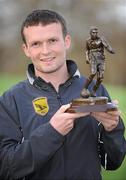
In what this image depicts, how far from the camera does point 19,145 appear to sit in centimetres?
214

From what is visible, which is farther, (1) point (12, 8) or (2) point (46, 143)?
(1) point (12, 8)

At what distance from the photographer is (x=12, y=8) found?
3.72 m

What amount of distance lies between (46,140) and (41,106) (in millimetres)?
189

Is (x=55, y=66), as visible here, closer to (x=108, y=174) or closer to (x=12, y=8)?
(x=12, y=8)

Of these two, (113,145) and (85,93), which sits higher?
(85,93)

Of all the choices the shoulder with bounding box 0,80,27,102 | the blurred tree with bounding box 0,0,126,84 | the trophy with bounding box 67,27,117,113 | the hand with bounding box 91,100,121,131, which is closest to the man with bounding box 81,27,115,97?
the trophy with bounding box 67,27,117,113

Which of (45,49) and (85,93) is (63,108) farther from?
(45,49)

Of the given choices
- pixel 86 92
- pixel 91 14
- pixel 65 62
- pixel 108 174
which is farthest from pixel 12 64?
pixel 86 92

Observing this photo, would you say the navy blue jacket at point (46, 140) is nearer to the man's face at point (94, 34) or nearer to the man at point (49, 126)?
the man at point (49, 126)

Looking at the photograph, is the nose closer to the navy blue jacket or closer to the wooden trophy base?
the navy blue jacket

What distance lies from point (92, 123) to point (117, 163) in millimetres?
250

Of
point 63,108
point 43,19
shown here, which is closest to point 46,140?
point 63,108

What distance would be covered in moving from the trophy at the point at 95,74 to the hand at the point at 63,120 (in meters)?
0.04

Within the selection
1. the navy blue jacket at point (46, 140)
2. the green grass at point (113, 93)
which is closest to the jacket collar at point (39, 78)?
the navy blue jacket at point (46, 140)
